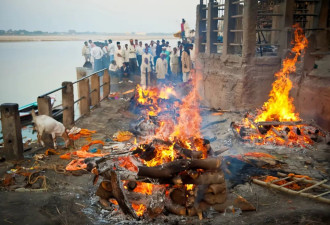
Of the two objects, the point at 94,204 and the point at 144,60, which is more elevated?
the point at 144,60

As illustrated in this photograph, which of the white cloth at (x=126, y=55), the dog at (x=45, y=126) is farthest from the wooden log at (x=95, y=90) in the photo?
the white cloth at (x=126, y=55)

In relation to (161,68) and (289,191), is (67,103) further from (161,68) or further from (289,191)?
(161,68)

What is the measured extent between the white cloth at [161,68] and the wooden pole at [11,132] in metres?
13.3

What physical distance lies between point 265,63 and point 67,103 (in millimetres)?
6694

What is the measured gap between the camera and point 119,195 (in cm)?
483

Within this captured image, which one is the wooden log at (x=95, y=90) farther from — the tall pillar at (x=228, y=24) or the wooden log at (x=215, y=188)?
the wooden log at (x=215, y=188)

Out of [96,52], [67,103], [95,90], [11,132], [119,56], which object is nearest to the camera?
[11,132]

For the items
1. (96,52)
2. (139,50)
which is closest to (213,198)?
(96,52)

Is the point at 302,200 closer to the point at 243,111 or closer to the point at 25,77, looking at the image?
the point at 243,111

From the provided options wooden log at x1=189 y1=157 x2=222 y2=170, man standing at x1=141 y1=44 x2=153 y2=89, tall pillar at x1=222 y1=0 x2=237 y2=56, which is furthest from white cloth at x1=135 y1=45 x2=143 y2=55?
wooden log at x1=189 y1=157 x2=222 y2=170

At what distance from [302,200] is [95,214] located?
135 inches

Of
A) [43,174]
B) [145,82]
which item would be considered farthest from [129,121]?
[145,82]

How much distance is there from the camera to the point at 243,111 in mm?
10969

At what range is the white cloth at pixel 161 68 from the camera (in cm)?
1936
